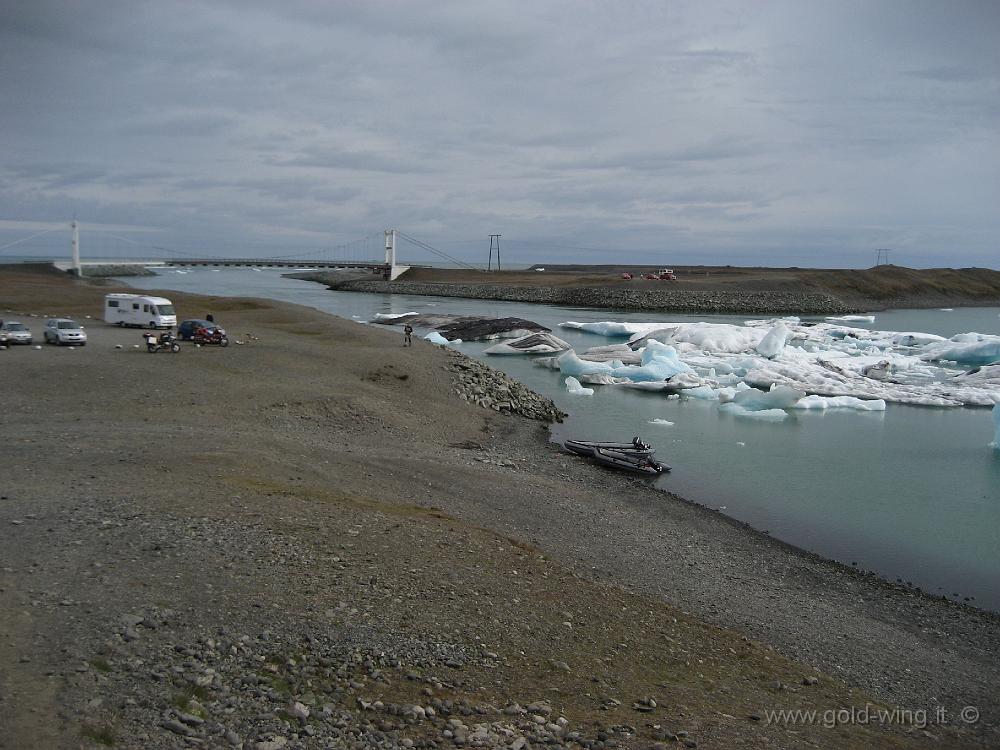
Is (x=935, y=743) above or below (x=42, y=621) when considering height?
below

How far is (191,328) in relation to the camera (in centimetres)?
2172

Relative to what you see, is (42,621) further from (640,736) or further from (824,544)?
(824,544)

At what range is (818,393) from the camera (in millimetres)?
25438

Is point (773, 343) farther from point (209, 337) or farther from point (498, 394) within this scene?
point (209, 337)

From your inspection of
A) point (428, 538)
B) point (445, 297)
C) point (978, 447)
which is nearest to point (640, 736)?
point (428, 538)

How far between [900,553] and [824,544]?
3.41 ft

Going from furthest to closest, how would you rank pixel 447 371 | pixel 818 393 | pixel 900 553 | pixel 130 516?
pixel 818 393
pixel 447 371
pixel 900 553
pixel 130 516

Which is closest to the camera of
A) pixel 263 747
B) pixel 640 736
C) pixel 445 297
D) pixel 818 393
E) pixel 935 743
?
pixel 263 747

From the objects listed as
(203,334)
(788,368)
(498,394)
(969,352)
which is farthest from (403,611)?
(969,352)

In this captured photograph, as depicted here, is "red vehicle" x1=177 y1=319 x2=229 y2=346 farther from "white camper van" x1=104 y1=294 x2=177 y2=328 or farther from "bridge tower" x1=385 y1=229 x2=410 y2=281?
"bridge tower" x1=385 y1=229 x2=410 y2=281

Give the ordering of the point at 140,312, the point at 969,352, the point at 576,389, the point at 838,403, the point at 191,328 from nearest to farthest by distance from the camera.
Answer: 1. the point at 191,328
2. the point at 838,403
3. the point at 576,389
4. the point at 140,312
5. the point at 969,352

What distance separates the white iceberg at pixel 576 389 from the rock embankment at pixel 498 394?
11.4 feet

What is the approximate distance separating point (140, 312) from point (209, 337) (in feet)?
18.1

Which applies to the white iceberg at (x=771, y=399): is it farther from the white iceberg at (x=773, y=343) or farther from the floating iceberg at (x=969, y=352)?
the floating iceberg at (x=969, y=352)
